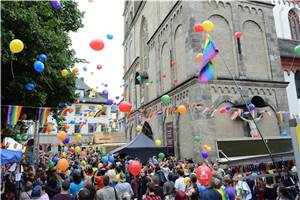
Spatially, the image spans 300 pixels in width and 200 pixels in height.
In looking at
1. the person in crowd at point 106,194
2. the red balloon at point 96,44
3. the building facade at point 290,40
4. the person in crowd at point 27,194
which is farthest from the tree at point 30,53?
the building facade at point 290,40

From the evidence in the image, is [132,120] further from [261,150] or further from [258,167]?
[258,167]

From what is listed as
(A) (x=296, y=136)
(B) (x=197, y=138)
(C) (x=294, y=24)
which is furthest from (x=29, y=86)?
(C) (x=294, y=24)

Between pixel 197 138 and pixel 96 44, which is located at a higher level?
pixel 96 44

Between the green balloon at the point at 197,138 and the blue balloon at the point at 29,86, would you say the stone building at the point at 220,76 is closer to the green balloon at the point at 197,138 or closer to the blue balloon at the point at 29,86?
the green balloon at the point at 197,138

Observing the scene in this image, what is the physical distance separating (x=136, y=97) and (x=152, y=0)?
405 inches

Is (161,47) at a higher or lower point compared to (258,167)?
higher

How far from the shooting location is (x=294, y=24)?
25.8 meters

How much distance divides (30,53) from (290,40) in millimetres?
22877

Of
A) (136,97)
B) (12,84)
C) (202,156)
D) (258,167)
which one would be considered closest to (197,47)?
(202,156)

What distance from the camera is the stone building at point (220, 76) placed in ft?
51.9

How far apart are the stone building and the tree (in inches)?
309

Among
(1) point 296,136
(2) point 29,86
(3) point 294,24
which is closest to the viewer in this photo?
(1) point 296,136

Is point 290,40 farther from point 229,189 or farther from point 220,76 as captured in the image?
point 229,189

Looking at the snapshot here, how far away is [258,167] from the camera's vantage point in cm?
1203
